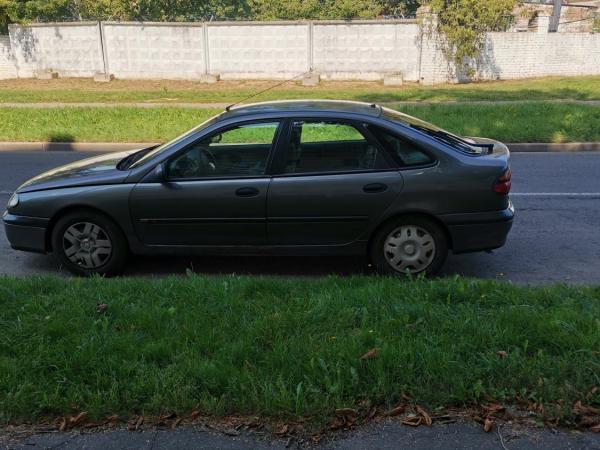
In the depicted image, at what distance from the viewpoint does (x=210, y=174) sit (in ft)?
17.1

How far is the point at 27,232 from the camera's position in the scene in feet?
17.7

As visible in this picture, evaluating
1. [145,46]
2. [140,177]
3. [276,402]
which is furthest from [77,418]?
[145,46]

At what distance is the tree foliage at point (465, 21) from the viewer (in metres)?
21.5

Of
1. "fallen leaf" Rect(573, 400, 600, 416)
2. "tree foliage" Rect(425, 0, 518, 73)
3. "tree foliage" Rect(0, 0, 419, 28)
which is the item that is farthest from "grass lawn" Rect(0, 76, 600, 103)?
"fallen leaf" Rect(573, 400, 600, 416)

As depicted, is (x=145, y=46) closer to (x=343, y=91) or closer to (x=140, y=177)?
(x=343, y=91)

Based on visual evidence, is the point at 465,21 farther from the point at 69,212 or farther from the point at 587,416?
the point at 587,416

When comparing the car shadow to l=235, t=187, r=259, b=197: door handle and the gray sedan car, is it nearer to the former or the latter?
the gray sedan car

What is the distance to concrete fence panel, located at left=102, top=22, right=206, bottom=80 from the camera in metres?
23.2

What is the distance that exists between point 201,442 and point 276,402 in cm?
41

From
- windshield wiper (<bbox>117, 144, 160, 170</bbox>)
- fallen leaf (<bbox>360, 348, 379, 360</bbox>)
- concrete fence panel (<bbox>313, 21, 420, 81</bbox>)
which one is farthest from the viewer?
concrete fence panel (<bbox>313, 21, 420, 81</bbox>)

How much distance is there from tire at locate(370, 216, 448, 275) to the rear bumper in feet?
0.34

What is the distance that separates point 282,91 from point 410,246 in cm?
1475

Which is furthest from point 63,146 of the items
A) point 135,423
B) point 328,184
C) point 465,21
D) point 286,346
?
point 465,21

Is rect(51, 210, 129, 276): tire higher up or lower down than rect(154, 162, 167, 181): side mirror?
lower down
